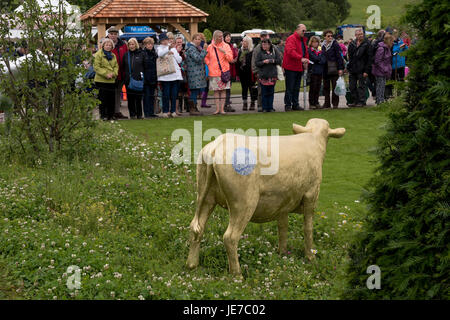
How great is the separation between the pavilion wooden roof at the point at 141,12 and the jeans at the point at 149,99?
16.8 ft

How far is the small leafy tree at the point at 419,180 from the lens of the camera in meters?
3.91

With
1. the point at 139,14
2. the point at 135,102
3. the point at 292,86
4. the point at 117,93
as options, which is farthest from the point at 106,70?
the point at 139,14

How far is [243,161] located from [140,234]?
2339mm

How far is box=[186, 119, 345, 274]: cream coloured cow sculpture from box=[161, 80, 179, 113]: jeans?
1144 centimetres

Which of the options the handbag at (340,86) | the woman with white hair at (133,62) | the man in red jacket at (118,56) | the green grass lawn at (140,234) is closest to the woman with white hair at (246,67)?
the handbag at (340,86)

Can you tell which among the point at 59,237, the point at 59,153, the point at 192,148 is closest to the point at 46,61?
the point at 59,153

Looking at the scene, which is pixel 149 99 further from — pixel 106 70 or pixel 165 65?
pixel 106 70

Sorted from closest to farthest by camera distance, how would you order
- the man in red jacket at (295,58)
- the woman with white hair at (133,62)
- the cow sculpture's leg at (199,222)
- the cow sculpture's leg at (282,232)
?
the cow sculpture's leg at (199,222)
the cow sculpture's leg at (282,232)
the woman with white hair at (133,62)
the man in red jacket at (295,58)

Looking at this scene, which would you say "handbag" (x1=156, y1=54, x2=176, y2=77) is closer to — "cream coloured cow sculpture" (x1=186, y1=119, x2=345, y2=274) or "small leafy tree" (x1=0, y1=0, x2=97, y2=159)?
"small leafy tree" (x1=0, y1=0, x2=97, y2=159)

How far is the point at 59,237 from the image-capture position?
718 centimetres

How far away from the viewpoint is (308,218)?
699 centimetres

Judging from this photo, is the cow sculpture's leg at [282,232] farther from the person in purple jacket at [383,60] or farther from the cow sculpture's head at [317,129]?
the person in purple jacket at [383,60]
